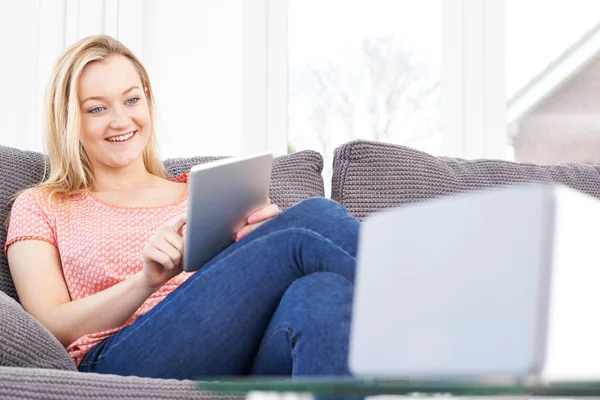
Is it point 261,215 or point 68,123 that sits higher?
point 68,123

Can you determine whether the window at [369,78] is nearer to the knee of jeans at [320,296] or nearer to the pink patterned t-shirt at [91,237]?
the pink patterned t-shirt at [91,237]

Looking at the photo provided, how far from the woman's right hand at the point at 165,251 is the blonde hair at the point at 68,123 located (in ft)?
1.43

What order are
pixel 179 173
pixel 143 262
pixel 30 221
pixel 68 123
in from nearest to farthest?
pixel 143 262
pixel 30 221
pixel 68 123
pixel 179 173

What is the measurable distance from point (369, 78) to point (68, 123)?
4.41 feet

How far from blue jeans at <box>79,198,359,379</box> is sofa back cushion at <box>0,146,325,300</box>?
1.44ft

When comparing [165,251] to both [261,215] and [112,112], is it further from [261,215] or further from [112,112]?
[112,112]

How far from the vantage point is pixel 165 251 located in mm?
1209

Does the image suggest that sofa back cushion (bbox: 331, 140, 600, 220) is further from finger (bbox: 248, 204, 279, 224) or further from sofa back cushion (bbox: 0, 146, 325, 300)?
finger (bbox: 248, 204, 279, 224)

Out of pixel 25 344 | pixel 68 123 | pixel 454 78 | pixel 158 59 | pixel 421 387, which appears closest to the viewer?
pixel 421 387

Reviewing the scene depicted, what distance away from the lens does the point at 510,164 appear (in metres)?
1.85

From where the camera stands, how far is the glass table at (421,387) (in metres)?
0.50

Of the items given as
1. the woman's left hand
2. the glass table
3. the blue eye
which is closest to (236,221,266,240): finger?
the woman's left hand

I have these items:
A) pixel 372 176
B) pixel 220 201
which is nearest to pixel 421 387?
pixel 220 201

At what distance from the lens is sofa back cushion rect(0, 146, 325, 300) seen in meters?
1.54
